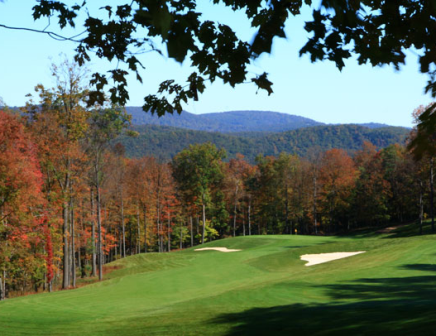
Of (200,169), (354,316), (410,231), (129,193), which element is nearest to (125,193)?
(129,193)

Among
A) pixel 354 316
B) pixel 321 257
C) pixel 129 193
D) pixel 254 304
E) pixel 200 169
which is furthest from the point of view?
pixel 200 169

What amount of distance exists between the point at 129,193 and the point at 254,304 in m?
41.8

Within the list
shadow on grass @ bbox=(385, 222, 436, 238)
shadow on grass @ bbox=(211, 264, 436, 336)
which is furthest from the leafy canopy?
shadow on grass @ bbox=(385, 222, 436, 238)

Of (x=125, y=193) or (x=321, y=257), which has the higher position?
(x=125, y=193)

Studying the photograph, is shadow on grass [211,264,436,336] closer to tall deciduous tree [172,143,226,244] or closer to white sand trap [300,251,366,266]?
white sand trap [300,251,366,266]

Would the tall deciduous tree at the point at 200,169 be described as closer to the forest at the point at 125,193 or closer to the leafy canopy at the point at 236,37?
the forest at the point at 125,193

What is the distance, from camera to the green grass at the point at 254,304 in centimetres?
777

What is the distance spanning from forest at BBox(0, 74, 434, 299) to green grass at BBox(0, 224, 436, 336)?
5.40 metres

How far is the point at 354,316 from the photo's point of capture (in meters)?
7.94

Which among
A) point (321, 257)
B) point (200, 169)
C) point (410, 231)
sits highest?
point (200, 169)

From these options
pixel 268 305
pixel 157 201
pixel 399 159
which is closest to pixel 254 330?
pixel 268 305

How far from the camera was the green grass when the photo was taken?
306 inches

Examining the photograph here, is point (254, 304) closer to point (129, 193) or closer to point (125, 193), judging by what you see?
point (125, 193)

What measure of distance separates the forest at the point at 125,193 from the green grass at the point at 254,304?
5.40m
